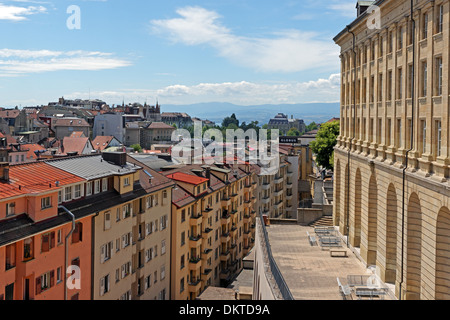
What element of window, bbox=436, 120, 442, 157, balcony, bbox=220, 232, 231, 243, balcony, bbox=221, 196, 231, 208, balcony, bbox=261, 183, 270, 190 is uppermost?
window, bbox=436, 120, 442, 157

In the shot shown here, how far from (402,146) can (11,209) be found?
65.3ft

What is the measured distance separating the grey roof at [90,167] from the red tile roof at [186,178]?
32.7 feet

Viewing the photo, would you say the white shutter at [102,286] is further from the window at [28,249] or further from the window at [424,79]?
the window at [424,79]

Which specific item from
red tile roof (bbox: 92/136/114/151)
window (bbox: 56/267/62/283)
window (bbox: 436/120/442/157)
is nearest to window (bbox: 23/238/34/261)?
window (bbox: 56/267/62/283)

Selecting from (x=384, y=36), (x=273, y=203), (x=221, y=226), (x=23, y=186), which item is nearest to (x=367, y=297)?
(x=384, y=36)

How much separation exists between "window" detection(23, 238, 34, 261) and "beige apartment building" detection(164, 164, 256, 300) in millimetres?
18277

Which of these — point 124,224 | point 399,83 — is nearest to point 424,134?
point 399,83

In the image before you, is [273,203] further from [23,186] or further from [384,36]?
[23,186]

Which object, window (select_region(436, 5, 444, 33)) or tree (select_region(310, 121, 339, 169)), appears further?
tree (select_region(310, 121, 339, 169))

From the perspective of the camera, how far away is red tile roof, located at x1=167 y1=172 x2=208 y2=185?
4591 cm

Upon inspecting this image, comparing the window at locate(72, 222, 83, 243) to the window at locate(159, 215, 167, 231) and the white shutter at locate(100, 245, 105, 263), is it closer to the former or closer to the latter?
the white shutter at locate(100, 245, 105, 263)

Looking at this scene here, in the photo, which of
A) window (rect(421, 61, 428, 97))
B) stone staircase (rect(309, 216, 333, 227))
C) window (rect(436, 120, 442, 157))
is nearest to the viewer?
window (rect(436, 120, 442, 157))

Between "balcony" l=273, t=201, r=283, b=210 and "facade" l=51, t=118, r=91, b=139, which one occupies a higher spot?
"facade" l=51, t=118, r=91, b=139
